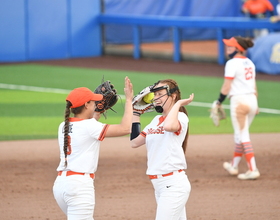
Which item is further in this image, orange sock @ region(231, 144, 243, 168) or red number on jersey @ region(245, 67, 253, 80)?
orange sock @ region(231, 144, 243, 168)

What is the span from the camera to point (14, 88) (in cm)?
1504

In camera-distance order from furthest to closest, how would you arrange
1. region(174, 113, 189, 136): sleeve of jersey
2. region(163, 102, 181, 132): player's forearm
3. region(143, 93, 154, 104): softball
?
region(143, 93, 154, 104): softball
region(174, 113, 189, 136): sleeve of jersey
region(163, 102, 181, 132): player's forearm

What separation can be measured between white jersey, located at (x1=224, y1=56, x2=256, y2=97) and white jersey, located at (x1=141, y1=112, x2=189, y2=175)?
2.83 meters

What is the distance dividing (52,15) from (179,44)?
16.0 feet

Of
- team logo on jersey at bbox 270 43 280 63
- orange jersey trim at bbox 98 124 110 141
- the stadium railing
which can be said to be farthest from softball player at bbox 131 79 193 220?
the stadium railing

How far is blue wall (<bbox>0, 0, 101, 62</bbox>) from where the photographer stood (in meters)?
Result: 19.9

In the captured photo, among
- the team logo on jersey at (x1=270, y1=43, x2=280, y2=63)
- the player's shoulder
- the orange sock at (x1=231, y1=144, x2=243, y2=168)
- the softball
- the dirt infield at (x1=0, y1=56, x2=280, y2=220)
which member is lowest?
the dirt infield at (x1=0, y1=56, x2=280, y2=220)

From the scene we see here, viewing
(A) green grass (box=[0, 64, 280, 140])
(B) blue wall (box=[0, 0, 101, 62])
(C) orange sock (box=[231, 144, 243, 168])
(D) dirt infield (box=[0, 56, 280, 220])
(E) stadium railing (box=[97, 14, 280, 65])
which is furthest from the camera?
(B) blue wall (box=[0, 0, 101, 62])

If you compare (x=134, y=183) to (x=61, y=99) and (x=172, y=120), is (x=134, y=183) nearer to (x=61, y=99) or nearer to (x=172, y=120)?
(x=172, y=120)

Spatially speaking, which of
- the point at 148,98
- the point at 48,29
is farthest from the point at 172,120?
the point at 48,29

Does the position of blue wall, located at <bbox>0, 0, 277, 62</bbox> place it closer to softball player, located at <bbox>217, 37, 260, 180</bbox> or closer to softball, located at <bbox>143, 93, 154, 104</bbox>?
softball player, located at <bbox>217, 37, 260, 180</bbox>

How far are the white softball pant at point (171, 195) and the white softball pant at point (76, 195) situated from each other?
21.0 inches

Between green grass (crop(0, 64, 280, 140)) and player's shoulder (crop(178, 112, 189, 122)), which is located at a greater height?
player's shoulder (crop(178, 112, 189, 122))

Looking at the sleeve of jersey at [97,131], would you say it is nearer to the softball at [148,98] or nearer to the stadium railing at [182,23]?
the softball at [148,98]
